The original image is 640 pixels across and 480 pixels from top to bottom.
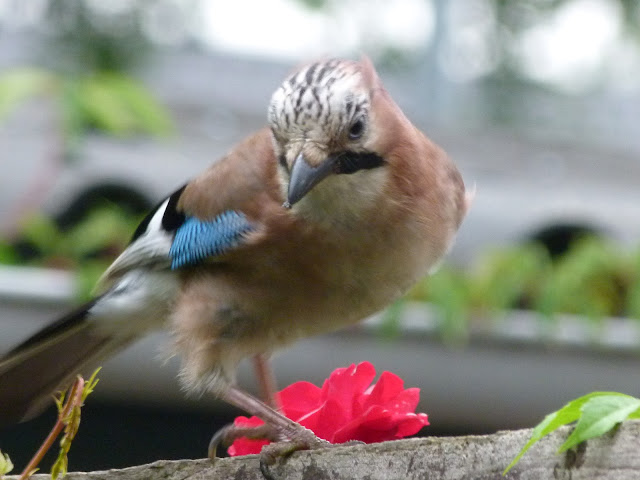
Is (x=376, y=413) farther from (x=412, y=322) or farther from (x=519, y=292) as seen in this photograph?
(x=519, y=292)

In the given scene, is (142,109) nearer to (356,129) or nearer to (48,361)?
(48,361)

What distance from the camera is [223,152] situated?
4.64 meters

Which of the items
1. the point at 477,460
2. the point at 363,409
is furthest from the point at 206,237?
the point at 477,460

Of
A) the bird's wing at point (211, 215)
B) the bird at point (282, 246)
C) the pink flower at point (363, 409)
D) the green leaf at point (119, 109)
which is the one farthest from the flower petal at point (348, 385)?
the green leaf at point (119, 109)

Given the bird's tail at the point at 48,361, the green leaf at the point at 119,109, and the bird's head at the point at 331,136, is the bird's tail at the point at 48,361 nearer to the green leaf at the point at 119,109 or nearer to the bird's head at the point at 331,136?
the bird's head at the point at 331,136

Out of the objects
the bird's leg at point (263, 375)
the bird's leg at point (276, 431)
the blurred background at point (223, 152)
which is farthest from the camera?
the blurred background at point (223, 152)

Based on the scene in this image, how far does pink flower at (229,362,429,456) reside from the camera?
5.07 ft

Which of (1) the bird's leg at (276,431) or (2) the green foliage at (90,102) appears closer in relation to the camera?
(1) the bird's leg at (276,431)

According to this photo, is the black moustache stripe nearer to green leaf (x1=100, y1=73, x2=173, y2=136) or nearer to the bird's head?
the bird's head

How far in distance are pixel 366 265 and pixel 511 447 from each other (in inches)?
28.3

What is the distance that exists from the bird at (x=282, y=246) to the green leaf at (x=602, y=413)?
0.59 m

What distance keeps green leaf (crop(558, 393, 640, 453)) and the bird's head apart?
2.20ft

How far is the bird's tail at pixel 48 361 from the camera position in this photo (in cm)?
219

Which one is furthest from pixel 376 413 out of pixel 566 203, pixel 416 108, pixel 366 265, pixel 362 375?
pixel 416 108
